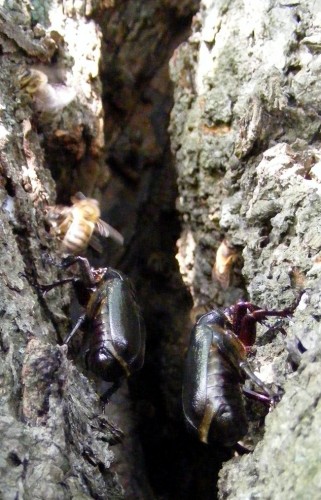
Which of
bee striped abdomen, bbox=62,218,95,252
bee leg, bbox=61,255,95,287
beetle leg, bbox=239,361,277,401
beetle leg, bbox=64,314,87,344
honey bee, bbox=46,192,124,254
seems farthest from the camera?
bee striped abdomen, bbox=62,218,95,252

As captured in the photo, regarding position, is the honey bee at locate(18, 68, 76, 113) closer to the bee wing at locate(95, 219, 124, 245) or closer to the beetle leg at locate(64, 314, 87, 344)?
the bee wing at locate(95, 219, 124, 245)

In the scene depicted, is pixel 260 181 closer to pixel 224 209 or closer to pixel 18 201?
pixel 224 209

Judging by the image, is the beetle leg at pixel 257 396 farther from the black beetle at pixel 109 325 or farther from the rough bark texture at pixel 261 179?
the black beetle at pixel 109 325

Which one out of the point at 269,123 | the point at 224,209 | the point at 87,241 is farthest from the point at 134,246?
the point at 269,123

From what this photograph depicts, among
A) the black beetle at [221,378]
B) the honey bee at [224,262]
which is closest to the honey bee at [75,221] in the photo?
the honey bee at [224,262]

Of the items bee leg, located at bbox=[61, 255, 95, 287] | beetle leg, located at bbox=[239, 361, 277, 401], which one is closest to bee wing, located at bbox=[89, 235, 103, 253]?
bee leg, located at bbox=[61, 255, 95, 287]
